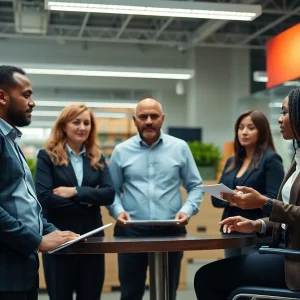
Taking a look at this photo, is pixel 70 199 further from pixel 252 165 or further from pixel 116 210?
pixel 252 165

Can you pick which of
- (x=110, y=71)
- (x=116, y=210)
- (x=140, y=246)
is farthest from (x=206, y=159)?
(x=110, y=71)

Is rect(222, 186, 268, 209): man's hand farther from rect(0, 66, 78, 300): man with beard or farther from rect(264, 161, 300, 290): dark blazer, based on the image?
rect(0, 66, 78, 300): man with beard

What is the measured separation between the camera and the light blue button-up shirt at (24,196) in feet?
6.68

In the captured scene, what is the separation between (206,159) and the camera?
552 centimetres

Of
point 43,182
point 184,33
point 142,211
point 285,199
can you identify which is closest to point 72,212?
point 43,182

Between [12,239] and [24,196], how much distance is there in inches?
7.5

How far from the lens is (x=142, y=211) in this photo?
3268mm

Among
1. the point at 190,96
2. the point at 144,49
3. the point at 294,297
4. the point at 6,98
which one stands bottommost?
the point at 294,297

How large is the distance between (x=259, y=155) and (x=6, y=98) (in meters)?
1.74

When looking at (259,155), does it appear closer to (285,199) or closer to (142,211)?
(142,211)

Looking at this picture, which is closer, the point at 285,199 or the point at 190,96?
the point at 285,199

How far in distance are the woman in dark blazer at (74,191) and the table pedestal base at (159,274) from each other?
39 centimetres

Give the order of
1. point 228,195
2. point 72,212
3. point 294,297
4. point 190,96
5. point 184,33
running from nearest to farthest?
1. point 294,297
2. point 228,195
3. point 72,212
4. point 184,33
5. point 190,96

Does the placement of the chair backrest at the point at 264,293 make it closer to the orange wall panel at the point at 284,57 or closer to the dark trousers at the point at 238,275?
the dark trousers at the point at 238,275
